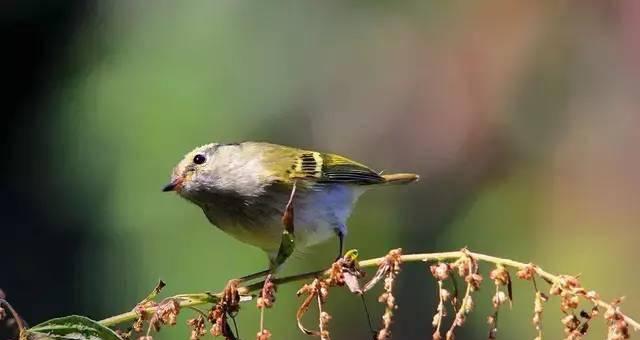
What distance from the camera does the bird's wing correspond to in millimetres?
1367

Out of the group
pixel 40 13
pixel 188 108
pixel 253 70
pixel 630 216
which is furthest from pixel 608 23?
pixel 40 13

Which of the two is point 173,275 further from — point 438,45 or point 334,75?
point 438,45

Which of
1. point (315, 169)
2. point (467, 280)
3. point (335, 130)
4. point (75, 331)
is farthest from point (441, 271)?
point (335, 130)

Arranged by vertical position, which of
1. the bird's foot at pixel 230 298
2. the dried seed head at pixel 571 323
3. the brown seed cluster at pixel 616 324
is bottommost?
the bird's foot at pixel 230 298

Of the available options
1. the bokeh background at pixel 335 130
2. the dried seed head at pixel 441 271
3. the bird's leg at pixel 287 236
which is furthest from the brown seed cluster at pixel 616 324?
the bokeh background at pixel 335 130

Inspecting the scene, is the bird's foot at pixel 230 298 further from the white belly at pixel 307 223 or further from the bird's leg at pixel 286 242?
the white belly at pixel 307 223

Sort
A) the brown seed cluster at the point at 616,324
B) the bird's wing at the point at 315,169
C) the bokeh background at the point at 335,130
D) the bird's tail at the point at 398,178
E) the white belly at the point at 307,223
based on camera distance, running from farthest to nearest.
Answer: the bokeh background at the point at 335,130 → the bird's tail at the point at 398,178 → the bird's wing at the point at 315,169 → the white belly at the point at 307,223 → the brown seed cluster at the point at 616,324

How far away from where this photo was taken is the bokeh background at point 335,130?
2572 mm

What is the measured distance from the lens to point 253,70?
303 centimetres

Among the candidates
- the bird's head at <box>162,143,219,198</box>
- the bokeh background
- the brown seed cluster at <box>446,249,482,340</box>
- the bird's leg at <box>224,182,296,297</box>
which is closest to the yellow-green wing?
the bird's head at <box>162,143,219,198</box>

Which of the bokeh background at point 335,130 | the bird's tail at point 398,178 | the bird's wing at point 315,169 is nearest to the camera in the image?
the bird's wing at point 315,169

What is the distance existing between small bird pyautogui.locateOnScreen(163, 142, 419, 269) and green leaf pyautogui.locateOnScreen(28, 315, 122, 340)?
556 millimetres

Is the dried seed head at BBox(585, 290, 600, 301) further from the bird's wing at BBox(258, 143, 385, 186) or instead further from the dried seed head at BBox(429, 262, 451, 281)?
the bird's wing at BBox(258, 143, 385, 186)

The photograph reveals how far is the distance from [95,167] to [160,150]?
190 mm
